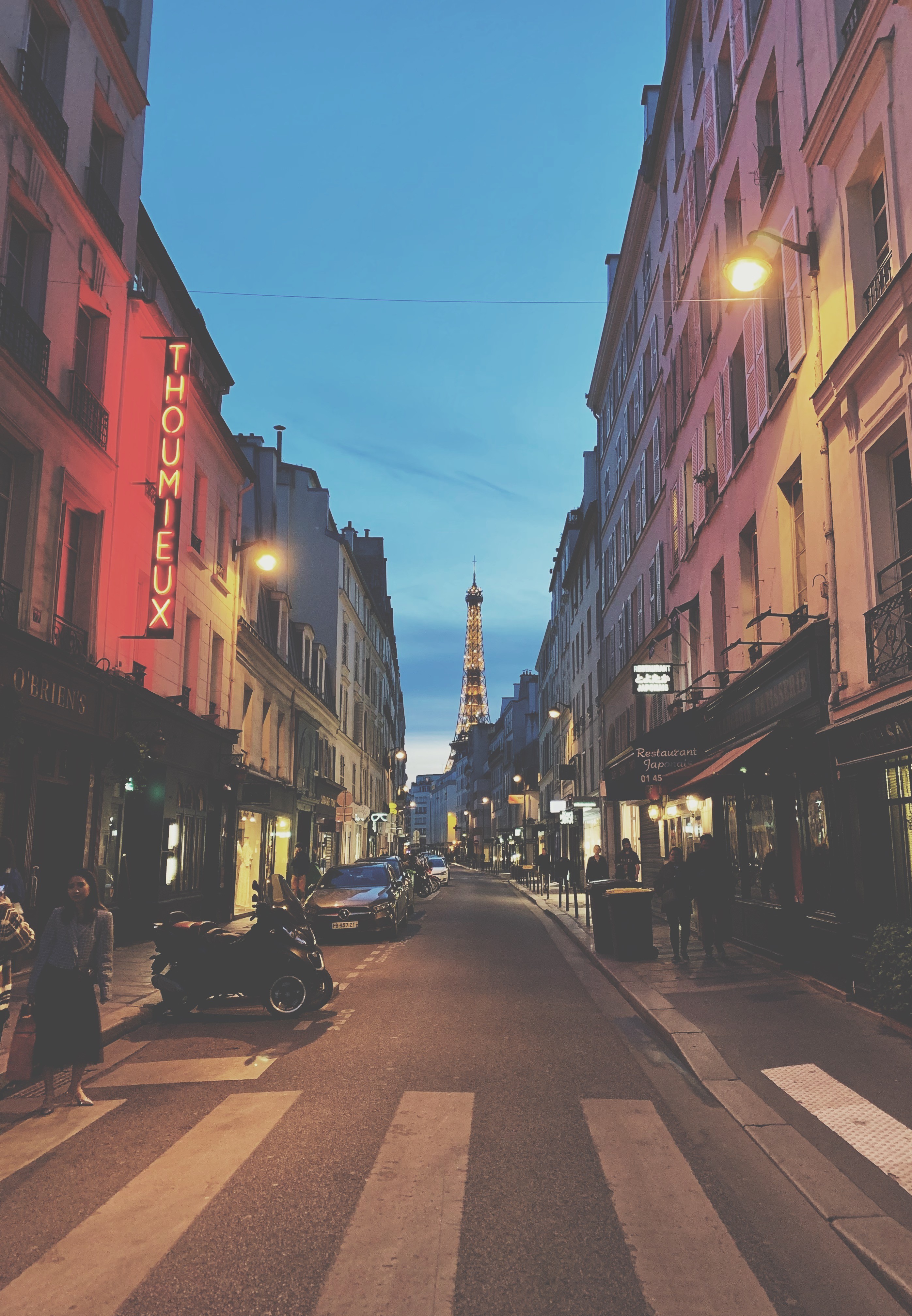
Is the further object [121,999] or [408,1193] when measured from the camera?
[121,999]

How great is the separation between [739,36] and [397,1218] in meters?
18.7

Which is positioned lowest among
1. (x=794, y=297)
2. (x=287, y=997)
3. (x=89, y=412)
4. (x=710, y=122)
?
(x=287, y=997)

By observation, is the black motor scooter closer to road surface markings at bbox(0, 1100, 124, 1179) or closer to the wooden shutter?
road surface markings at bbox(0, 1100, 124, 1179)

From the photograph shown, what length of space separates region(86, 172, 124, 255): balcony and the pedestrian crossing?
1367cm

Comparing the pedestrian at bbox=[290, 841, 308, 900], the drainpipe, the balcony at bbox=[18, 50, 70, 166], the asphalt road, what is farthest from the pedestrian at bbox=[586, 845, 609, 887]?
the balcony at bbox=[18, 50, 70, 166]

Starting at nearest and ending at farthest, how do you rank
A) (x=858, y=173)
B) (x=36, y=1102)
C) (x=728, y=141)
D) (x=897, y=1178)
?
(x=897, y=1178) → (x=36, y=1102) → (x=858, y=173) → (x=728, y=141)

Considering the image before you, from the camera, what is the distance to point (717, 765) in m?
14.2

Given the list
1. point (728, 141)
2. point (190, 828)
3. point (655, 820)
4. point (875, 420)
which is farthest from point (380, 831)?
point (875, 420)

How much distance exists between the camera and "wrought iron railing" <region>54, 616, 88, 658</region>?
14.0 metres

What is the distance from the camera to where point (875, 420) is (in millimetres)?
10391

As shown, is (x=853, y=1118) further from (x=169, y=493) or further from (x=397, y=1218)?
(x=169, y=493)

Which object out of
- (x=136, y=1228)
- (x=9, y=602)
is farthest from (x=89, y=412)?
(x=136, y=1228)

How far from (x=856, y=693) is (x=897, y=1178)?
6465 mm

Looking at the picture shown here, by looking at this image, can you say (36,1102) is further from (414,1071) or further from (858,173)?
(858,173)
